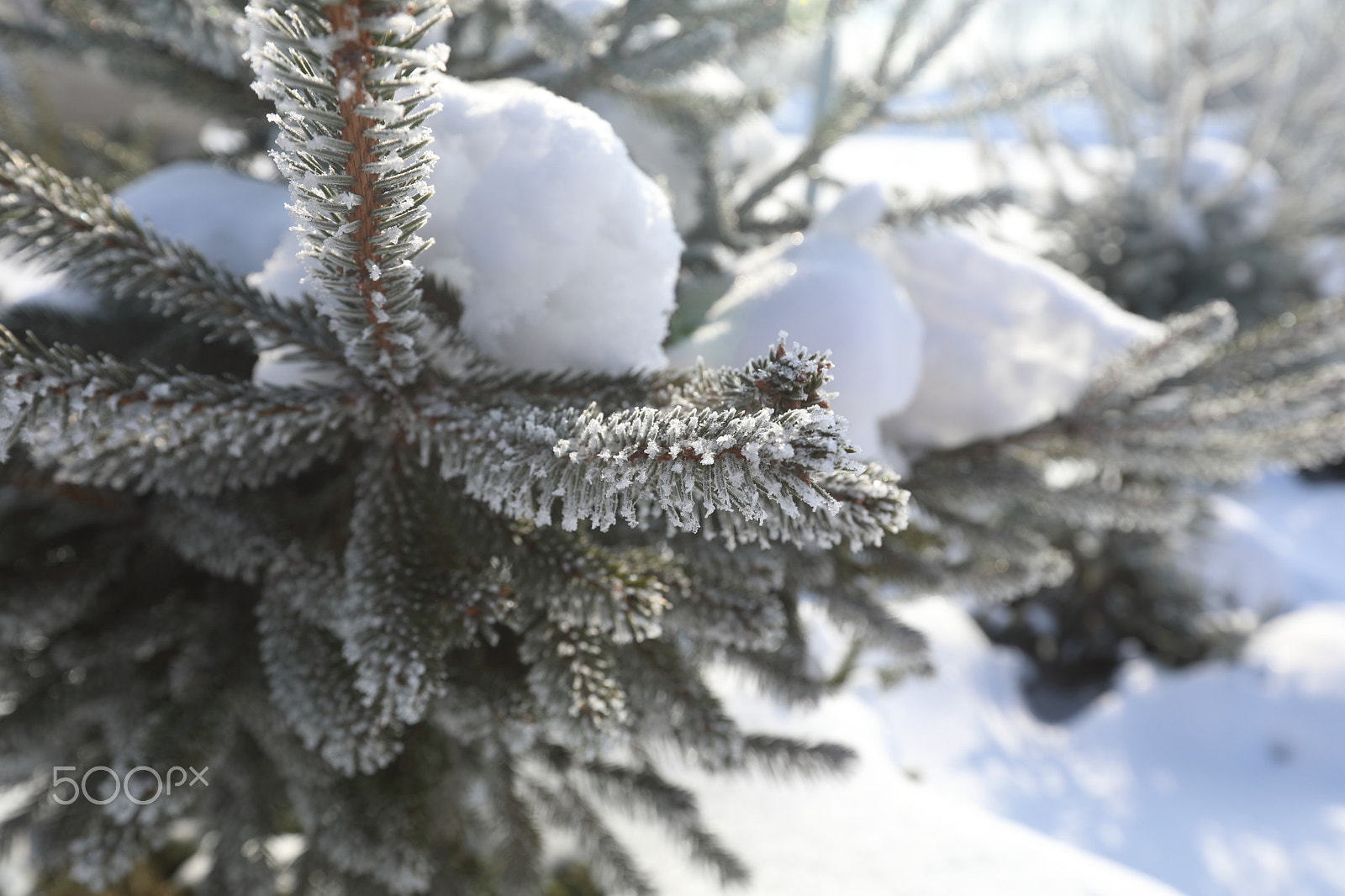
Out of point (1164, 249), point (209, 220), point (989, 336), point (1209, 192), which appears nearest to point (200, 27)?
point (209, 220)

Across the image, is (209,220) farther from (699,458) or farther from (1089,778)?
(1089,778)

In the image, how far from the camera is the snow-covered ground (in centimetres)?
105

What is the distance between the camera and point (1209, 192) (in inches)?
109

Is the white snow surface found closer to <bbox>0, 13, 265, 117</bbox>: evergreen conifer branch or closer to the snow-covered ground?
the snow-covered ground

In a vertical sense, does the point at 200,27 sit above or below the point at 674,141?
below

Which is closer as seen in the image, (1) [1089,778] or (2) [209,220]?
(2) [209,220]

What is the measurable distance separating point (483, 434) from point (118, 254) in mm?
237

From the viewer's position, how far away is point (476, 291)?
481 mm

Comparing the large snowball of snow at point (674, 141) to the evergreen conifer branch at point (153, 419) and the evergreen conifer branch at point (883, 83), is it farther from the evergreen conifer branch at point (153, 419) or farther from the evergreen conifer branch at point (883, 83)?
the evergreen conifer branch at point (153, 419)

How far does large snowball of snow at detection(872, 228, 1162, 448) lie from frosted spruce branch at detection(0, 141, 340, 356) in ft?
1.94

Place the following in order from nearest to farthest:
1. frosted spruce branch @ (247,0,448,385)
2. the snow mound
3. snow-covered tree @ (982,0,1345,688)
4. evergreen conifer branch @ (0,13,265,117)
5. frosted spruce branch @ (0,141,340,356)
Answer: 1. frosted spruce branch @ (247,0,448,385)
2. frosted spruce branch @ (0,141,340,356)
3. evergreen conifer branch @ (0,13,265,117)
4. the snow mound
5. snow-covered tree @ (982,0,1345,688)

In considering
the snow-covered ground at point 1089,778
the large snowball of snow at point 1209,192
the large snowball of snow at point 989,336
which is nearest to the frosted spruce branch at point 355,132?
the large snowball of snow at point 989,336

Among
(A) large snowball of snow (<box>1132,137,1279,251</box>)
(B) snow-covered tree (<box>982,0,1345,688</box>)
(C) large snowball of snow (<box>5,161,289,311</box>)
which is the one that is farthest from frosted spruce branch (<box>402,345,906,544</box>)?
(A) large snowball of snow (<box>1132,137,1279,251</box>)

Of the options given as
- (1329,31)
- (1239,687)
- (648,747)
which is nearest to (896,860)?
(648,747)
